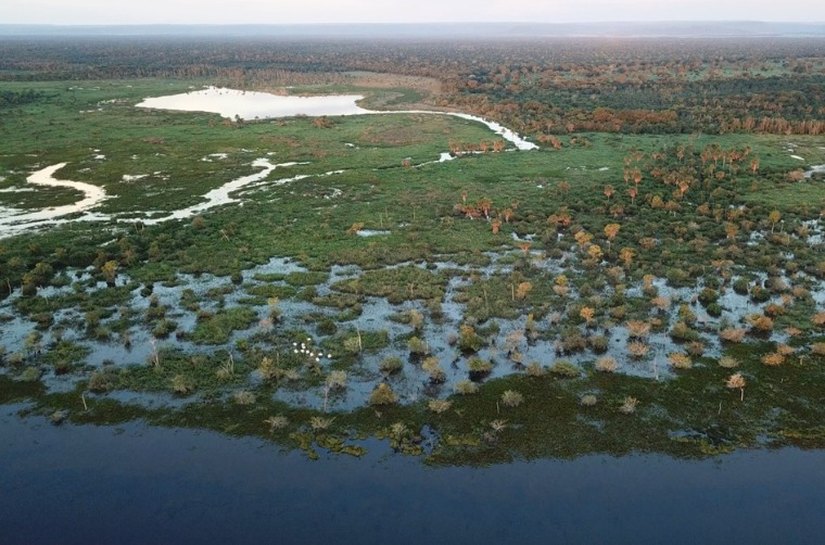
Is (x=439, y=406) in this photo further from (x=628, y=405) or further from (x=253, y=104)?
(x=253, y=104)

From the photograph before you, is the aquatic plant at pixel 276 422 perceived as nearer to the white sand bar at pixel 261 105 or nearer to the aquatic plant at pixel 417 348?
the aquatic plant at pixel 417 348

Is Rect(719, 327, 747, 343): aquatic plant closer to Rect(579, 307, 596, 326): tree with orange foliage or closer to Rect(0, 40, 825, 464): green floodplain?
Rect(0, 40, 825, 464): green floodplain

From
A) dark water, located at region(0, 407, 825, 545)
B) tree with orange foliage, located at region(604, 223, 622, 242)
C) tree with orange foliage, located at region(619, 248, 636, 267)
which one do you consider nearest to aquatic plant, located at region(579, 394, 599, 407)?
dark water, located at region(0, 407, 825, 545)

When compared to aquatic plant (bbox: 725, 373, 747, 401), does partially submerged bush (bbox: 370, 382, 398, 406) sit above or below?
below

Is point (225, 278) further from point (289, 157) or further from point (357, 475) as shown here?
point (289, 157)

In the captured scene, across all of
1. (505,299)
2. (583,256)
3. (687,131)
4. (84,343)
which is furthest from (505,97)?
(84,343)

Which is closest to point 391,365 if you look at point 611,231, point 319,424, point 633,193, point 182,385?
point 319,424
